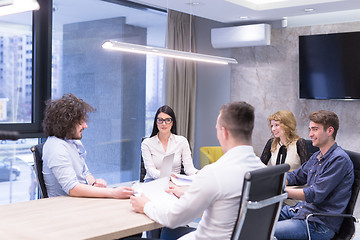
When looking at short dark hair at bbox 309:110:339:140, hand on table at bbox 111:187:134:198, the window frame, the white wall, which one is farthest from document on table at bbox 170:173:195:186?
the white wall

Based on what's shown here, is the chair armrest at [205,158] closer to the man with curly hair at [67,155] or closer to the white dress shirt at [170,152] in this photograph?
the white dress shirt at [170,152]

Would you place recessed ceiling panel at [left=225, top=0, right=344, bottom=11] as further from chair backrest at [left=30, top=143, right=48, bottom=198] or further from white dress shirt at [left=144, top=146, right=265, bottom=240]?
white dress shirt at [left=144, top=146, right=265, bottom=240]

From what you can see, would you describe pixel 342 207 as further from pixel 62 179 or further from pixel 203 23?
pixel 203 23

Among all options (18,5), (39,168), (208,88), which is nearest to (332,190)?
(39,168)

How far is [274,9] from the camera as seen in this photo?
5711mm

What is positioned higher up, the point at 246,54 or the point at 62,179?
the point at 246,54

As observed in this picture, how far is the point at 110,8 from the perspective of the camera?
229 inches

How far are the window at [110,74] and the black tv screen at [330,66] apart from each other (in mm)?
1977

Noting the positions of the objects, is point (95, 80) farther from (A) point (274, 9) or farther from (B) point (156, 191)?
(B) point (156, 191)

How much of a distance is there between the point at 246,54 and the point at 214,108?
946 millimetres

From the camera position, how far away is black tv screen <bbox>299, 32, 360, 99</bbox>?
565 centimetres

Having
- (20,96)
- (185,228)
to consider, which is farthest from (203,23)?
(185,228)

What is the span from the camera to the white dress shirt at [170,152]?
14.7ft

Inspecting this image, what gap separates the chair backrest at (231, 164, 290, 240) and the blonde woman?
2.20m
